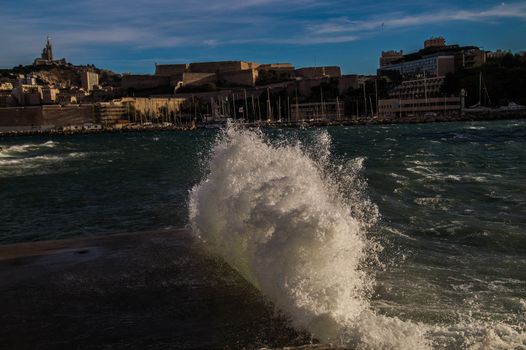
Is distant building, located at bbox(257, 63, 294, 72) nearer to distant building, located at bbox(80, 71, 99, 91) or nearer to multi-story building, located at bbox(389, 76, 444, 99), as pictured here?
multi-story building, located at bbox(389, 76, 444, 99)

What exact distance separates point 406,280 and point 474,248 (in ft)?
7.84

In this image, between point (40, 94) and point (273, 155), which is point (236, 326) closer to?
point (273, 155)

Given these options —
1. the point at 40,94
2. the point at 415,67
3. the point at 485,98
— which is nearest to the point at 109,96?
the point at 40,94

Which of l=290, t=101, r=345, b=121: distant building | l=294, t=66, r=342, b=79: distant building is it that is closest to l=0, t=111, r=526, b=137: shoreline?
l=290, t=101, r=345, b=121: distant building

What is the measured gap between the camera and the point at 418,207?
13.4 meters

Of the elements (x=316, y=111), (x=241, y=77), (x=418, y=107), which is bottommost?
(x=418, y=107)

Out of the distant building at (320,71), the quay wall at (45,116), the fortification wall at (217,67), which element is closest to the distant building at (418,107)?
the distant building at (320,71)

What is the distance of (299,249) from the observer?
638 cm

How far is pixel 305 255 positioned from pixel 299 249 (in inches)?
3.6

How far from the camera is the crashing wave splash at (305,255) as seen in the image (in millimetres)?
5555

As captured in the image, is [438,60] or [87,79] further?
[87,79]

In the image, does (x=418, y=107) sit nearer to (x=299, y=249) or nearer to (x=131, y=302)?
(x=299, y=249)

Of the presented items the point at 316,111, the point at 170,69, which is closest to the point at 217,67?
the point at 170,69

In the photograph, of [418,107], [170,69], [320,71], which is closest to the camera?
[418,107]
